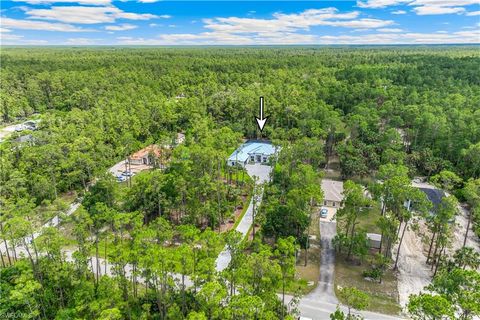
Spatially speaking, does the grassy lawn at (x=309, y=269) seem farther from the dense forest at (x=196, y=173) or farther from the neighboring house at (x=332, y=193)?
the neighboring house at (x=332, y=193)

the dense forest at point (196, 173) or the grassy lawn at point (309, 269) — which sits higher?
the dense forest at point (196, 173)

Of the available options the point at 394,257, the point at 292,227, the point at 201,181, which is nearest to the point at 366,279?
the point at 394,257

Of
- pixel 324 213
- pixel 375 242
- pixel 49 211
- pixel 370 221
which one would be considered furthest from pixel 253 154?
pixel 49 211

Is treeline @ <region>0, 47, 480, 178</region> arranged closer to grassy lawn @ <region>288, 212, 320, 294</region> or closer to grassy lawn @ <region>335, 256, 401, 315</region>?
grassy lawn @ <region>288, 212, 320, 294</region>

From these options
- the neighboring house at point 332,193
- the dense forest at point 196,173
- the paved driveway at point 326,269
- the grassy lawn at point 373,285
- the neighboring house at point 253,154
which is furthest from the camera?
the neighboring house at point 253,154

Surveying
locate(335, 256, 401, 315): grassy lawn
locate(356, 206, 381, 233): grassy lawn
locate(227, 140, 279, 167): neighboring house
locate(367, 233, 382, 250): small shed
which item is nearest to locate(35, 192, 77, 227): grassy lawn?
locate(335, 256, 401, 315): grassy lawn

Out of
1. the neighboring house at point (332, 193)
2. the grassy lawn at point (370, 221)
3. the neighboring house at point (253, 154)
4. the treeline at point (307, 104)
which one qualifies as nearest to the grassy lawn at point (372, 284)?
the grassy lawn at point (370, 221)
